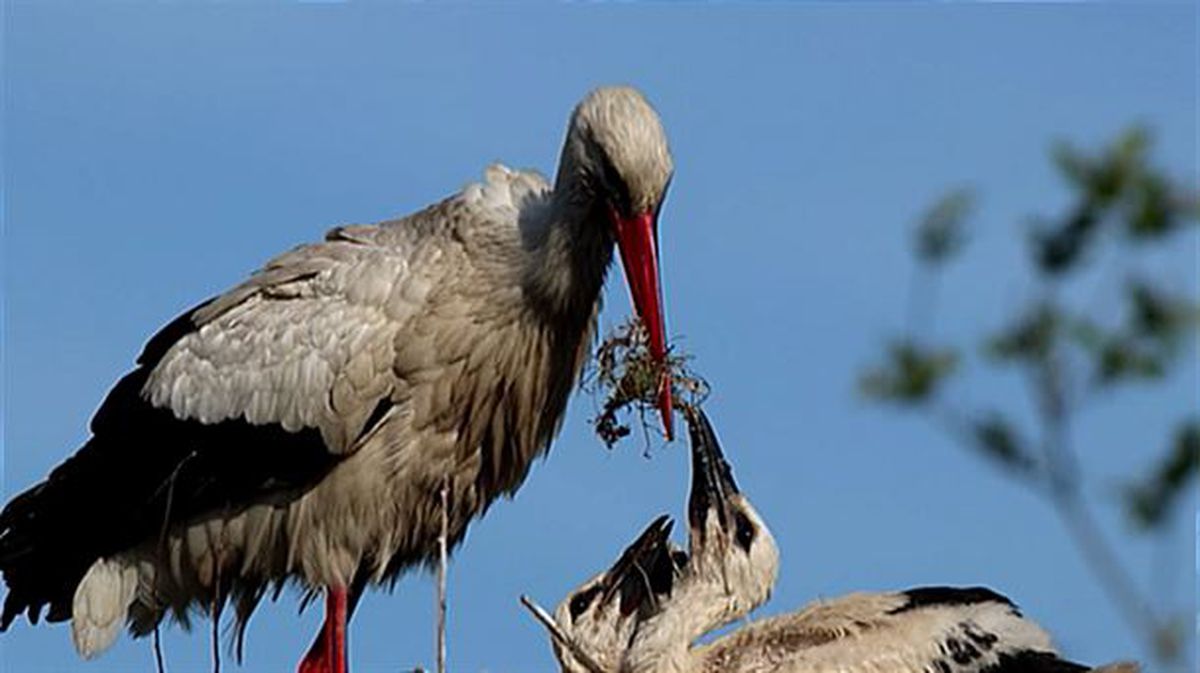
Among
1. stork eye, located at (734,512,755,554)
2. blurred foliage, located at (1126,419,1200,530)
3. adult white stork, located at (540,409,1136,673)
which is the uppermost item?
stork eye, located at (734,512,755,554)

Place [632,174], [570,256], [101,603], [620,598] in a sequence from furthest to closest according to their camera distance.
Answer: [620,598], [101,603], [570,256], [632,174]

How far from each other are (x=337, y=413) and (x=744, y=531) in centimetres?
117

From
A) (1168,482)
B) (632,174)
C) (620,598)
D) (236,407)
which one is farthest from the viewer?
(620,598)

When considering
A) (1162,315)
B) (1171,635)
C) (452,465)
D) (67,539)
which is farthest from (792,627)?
(1171,635)

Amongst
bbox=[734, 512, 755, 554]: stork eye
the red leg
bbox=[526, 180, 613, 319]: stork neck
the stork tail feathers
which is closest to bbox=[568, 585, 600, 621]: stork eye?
bbox=[734, 512, 755, 554]: stork eye

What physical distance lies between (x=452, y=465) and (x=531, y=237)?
0.56 m

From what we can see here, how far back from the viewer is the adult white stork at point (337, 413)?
207 inches

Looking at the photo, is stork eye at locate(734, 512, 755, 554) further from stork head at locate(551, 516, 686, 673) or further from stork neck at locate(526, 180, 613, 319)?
stork neck at locate(526, 180, 613, 319)

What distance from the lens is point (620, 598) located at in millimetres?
5879

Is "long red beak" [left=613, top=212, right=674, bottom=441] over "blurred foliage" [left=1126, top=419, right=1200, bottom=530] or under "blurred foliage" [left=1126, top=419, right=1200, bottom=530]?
over

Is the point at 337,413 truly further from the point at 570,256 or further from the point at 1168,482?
the point at 1168,482

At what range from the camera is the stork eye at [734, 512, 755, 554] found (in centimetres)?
589

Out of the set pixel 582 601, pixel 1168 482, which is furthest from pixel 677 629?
pixel 1168 482

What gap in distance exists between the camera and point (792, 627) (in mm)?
5590
